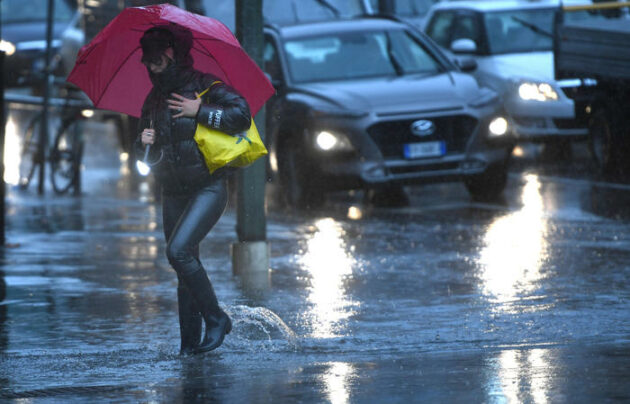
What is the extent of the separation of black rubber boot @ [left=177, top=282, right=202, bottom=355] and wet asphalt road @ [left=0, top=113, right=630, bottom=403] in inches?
3.2

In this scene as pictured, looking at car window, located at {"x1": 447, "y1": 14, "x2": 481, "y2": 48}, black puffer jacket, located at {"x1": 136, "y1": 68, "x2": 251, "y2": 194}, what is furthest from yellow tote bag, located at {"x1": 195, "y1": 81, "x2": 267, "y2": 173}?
car window, located at {"x1": 447, "y1": 14, "x2": 481, "y2": 48}

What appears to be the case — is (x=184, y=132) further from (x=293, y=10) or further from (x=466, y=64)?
(x=293, y=10)

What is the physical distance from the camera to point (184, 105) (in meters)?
7.68

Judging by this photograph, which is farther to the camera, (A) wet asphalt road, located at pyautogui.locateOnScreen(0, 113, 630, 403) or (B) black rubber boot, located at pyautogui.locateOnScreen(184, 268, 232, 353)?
(B) black rubber boot, located at pyautogui.locateOnScreen(184, 268, 232, 353)

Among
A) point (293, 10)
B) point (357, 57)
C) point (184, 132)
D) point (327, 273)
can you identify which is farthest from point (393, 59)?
point (184, 132)

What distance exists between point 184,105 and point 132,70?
0.80 metres

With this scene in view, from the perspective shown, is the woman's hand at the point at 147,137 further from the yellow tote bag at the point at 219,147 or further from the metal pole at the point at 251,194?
the metal pole at the point at 251,194

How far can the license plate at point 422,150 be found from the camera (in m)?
14.9

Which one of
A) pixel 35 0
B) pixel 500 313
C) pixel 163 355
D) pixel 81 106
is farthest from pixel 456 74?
pixel 35 0

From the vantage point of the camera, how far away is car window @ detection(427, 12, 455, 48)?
20.5 meters

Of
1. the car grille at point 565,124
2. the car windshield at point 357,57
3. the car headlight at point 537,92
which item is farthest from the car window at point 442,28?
the car windshield at point 357,57

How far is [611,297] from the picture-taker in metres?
9.48

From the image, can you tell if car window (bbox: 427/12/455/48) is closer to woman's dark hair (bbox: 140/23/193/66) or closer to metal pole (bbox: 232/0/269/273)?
metal pole (bbox: 232/0/269/273)

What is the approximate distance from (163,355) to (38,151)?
33.0 feet
